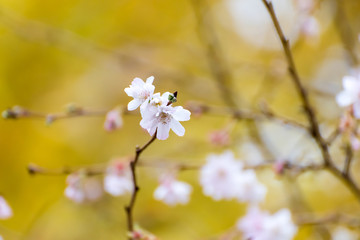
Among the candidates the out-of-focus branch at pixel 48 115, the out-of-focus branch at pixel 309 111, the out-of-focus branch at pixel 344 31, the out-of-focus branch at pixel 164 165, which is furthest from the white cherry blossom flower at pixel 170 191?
the out-of-focus branch at pixel 344 31

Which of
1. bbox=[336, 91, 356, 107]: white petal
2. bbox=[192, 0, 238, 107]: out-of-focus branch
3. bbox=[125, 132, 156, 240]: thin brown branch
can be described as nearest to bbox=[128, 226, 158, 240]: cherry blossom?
bbox=[125, 132, 156, 240]: thin brown branch

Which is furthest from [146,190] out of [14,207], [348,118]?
[348,118]

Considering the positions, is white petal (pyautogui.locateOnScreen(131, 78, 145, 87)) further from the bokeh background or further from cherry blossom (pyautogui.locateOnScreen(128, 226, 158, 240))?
the bokeh background

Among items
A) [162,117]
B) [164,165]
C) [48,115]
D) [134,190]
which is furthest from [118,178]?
[162,117]

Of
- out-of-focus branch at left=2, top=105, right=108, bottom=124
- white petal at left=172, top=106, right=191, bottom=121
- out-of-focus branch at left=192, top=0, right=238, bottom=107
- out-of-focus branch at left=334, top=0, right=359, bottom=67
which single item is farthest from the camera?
out-of-focus branch at left=192, top=0, right=238, bottom=107

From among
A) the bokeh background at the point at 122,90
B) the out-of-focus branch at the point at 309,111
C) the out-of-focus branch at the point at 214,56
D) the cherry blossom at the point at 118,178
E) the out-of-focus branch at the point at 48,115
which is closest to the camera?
the out-of-focus branch at the point at 309,111

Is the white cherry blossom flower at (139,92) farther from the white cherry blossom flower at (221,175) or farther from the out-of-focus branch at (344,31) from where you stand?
the out-of-focus branch at (344,31)
